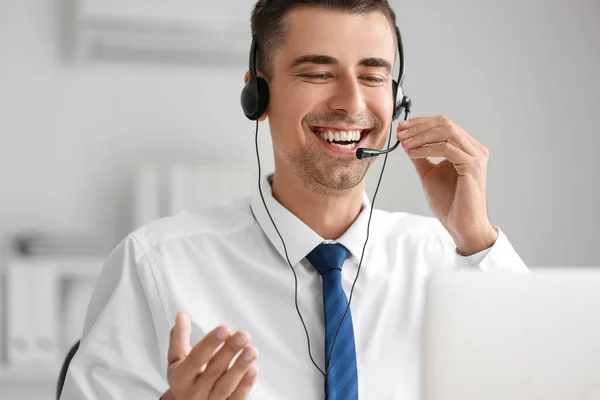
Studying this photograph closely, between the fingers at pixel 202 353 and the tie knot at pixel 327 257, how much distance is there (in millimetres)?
539

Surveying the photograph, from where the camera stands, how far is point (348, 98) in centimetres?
144

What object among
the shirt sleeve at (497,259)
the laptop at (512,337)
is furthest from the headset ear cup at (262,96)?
the laptop at (512,337)

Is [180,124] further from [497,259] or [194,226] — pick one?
[497,259]

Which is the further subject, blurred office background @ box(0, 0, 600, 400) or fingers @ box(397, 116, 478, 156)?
blurred office background @ box(0, 0, 600, 400)

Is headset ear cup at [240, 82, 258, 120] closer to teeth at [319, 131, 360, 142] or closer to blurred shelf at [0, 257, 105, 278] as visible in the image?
teeth at [319, 131, 360, 142]

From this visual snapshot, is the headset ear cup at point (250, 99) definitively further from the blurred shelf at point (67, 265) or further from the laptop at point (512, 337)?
the blurred shelf at point (67, 265)

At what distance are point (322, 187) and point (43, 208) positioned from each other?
1.67 m

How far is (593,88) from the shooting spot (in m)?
3.10

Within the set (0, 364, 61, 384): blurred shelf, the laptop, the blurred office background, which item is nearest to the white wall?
the blurred office background

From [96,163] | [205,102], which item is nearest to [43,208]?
[96,163]

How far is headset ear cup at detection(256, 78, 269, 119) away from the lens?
1.54m

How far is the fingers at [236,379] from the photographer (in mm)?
893

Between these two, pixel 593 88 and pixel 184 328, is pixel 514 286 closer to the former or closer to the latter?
pixel 184 328

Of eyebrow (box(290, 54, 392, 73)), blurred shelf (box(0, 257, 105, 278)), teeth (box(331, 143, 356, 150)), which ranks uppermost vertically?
eyebrow (box(290, 54, 392, 73))
